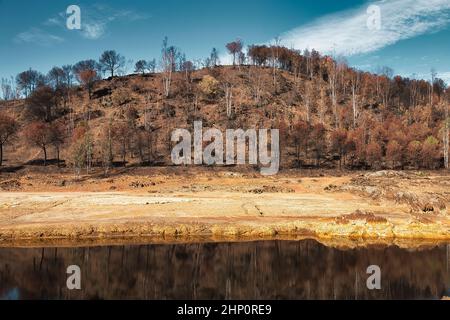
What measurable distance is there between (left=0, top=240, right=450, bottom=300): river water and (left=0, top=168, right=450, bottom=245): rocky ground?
10.5 ft

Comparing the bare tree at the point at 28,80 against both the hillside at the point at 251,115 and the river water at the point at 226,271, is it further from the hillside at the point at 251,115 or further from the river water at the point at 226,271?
the river water at the point at 226,271

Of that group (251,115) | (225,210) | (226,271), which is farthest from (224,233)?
(251,115)

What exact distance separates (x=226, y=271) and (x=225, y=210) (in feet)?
54.0

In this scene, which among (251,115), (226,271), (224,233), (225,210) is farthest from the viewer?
(251,115)

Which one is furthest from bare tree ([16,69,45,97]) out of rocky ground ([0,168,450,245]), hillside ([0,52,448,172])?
rocky ground ([0,168,450,245])

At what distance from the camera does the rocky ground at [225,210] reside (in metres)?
33.0

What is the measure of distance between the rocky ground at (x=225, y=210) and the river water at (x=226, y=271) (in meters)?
3.20

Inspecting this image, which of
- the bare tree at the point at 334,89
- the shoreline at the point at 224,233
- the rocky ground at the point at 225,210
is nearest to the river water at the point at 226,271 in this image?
the shoreline at the point at 224,233

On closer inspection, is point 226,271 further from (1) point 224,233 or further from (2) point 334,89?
(2) point 334,89

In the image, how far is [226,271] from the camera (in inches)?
976

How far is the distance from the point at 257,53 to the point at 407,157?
94.8 metres
